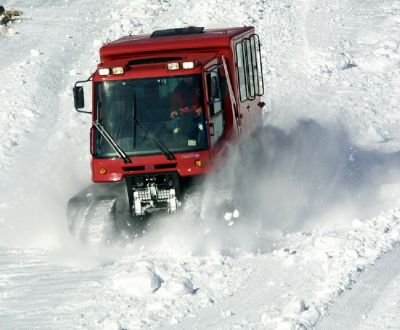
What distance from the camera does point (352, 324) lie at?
827 cm

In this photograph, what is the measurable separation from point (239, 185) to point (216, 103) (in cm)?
115

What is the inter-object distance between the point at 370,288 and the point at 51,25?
1917cm

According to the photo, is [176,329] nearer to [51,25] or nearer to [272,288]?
[272,288]

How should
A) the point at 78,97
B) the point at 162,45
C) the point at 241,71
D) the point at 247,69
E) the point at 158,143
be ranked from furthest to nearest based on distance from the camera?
the point at 247,69, the point at 241,71, the point at 162,45, the point at 78,97, the point at 158,143

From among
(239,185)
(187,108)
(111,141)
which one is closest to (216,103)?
(187,108)

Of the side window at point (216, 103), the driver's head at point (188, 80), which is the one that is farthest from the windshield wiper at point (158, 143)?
the driver's head at point (188, 80)

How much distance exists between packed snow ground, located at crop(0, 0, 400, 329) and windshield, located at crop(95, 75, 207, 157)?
0.72 metres

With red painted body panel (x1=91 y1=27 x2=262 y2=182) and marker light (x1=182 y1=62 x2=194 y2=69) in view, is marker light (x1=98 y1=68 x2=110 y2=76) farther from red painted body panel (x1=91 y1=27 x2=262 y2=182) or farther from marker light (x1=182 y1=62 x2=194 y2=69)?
marker light (x1=182 y1=62 x2=194 y2=69)

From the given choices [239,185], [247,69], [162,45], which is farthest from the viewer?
[247,69]

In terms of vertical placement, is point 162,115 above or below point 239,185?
above

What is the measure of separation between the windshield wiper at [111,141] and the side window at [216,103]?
113cm

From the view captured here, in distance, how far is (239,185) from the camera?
42.1 ft

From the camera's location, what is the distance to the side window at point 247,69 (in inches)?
563

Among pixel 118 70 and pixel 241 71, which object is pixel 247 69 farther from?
pixel 118 70
